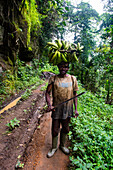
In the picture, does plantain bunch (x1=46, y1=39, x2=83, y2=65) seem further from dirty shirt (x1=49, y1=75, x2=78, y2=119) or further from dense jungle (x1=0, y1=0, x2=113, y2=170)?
dirty shirt (x1=49, y1=75, x2=78, y2=119)

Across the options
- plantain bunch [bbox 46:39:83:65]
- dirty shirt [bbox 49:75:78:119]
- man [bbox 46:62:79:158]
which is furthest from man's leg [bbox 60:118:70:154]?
plantain bunch [bbox 46:39:83:65]

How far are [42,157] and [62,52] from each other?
2265 millimetres

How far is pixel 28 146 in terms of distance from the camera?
2.42m

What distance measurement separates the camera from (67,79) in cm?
199

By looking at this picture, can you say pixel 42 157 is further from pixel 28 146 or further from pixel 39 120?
pixel 39 120

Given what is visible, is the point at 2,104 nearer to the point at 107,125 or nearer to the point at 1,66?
the point at 1,66

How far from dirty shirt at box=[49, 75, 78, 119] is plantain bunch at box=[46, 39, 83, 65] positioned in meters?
0.36

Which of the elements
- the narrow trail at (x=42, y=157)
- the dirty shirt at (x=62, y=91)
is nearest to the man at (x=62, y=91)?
the dirty shirt at (x=62, y=91)

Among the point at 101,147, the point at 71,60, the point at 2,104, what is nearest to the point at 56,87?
the point at 71,60

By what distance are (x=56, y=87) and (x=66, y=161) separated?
1611mm

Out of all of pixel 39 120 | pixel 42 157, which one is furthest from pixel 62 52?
pixel 39 120

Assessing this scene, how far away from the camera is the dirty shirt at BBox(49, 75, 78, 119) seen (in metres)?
1.95

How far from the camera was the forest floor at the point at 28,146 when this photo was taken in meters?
2.01

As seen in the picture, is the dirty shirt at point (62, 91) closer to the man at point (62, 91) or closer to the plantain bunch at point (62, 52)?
the man at point (62, 91)
